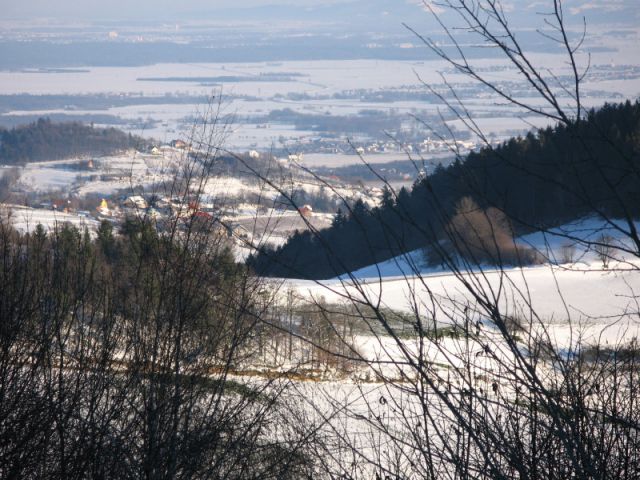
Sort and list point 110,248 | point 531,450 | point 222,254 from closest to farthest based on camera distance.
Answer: point 531,450 → point 222,254 → point 110,248

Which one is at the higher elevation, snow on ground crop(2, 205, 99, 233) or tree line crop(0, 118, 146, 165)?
snow on ground crop(2, 205, 99, 233)

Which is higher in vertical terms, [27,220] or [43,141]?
[27,220]

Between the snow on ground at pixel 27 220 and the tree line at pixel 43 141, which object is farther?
the tree line at pixel 43 141

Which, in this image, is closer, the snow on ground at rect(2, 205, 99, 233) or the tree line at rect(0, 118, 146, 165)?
the snow on ground at rect(2, 205, 99, 233)

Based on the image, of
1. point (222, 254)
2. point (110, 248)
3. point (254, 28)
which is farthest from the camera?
point (254, 28)

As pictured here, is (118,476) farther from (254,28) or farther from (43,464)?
(254,28)

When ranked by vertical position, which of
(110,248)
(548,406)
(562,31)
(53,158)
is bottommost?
(53,158)

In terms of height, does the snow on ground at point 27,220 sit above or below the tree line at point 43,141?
above

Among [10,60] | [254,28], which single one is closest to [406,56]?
[10,60]

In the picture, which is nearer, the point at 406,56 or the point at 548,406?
the point at 548,406

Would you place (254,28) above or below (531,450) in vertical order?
above

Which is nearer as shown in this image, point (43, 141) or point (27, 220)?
point (27, 220)
